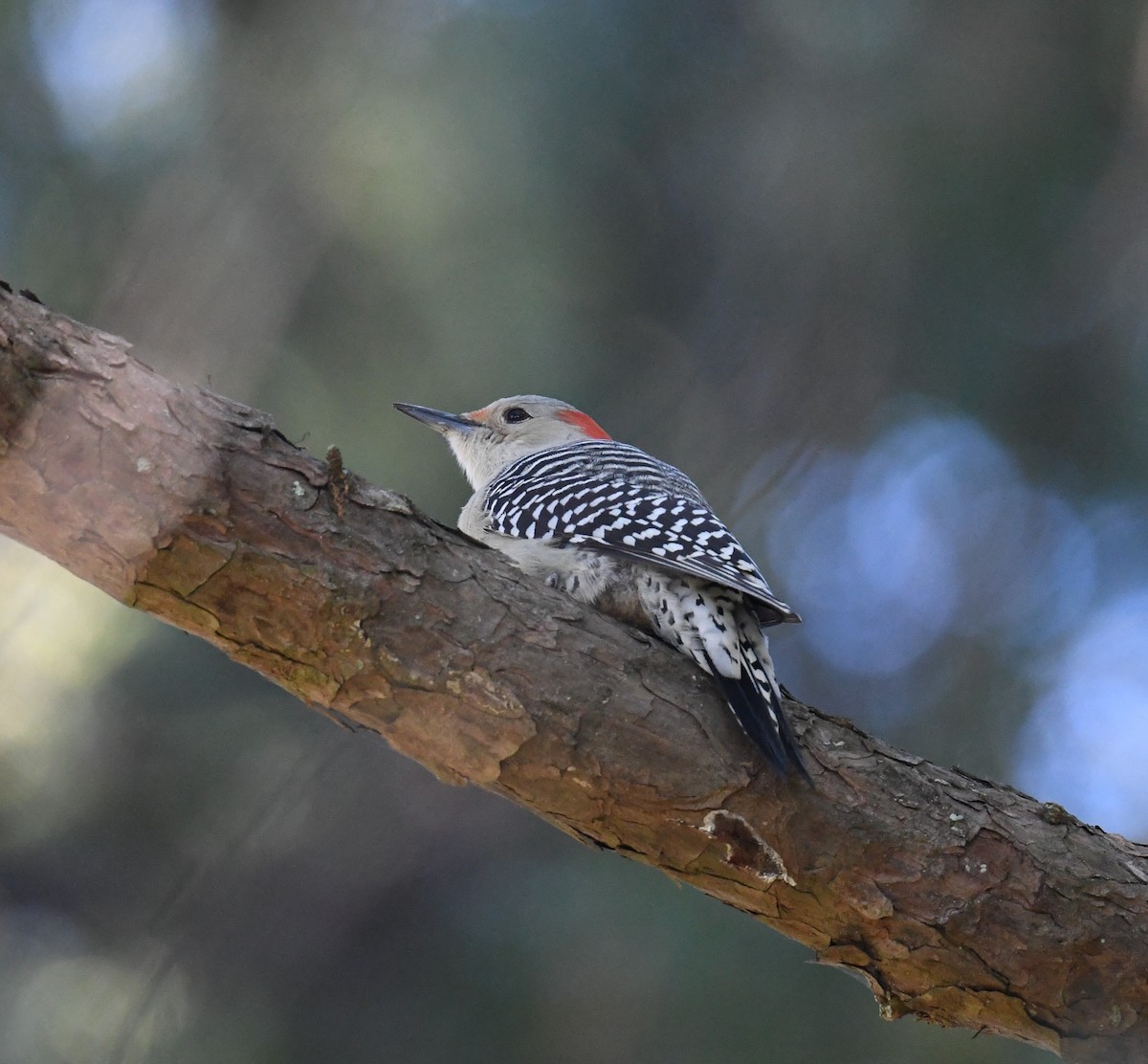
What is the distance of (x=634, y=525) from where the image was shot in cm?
279

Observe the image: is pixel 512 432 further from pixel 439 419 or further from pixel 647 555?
pixel 647 555

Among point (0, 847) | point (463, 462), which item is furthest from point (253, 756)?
point (463, 462)

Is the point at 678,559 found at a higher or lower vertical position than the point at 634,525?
lower

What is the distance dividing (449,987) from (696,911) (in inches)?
34.4

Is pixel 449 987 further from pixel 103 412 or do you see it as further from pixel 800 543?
pixel 103 412

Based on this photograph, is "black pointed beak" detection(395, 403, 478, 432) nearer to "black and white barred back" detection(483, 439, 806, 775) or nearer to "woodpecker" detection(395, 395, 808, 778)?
"woodpecker" detection(395, 395, 808, 778)

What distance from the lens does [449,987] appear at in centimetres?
376

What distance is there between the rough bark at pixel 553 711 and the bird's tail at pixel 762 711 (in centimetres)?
5

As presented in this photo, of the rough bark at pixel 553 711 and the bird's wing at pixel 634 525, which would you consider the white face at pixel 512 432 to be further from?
the rough bark at pixel 553 711

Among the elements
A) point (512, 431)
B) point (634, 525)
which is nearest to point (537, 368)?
point (512, 431)

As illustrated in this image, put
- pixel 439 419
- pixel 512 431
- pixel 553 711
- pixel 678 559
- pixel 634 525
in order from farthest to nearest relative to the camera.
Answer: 1. pixel 512 431
2. pixel 439 419
3. pixel 634 525
4. pixel 678 559
5. pixel 553 711

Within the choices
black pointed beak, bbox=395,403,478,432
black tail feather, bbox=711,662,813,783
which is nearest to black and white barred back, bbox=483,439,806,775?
black tail feather, bbox=711,662,813,783

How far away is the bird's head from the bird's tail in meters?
2.06

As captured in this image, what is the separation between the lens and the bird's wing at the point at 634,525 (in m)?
2.53
